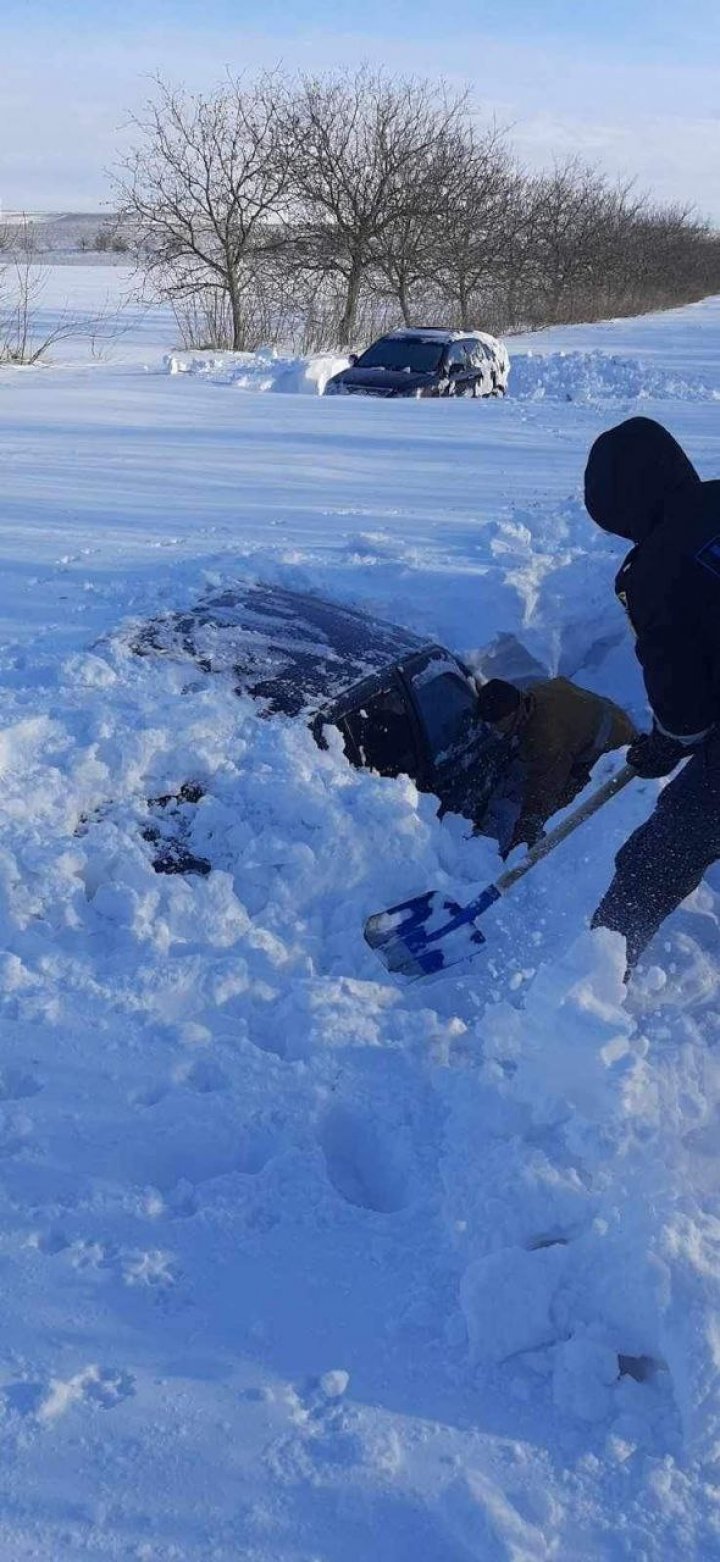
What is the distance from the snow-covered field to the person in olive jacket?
1.92ft

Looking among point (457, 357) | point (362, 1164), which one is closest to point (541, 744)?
point (362, 1164)

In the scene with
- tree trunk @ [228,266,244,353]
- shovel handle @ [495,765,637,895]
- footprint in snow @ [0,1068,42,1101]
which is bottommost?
footprint in snow @ [0,1068,42,1101]

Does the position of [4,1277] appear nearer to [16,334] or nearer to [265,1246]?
[265,1246]

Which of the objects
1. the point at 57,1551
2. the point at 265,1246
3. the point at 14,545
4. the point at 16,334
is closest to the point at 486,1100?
the point at 265,1246

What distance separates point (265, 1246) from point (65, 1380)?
0.44 meters

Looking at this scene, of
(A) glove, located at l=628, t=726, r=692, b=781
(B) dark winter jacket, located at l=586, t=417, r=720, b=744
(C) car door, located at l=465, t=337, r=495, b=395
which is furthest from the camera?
(C) car door, located at l=465, t=337, r=495, b=395

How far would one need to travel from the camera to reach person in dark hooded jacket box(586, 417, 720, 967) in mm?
2963

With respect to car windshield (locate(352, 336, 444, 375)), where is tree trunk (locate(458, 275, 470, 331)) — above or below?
above

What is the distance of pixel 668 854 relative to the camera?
10.5 feet

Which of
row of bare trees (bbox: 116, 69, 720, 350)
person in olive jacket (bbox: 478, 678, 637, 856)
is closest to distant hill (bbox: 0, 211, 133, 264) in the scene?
row of bare trees (bbox: 116, 69, 720, 350)

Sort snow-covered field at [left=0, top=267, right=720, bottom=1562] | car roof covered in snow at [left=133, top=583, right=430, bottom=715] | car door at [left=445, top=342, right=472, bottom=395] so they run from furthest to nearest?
car door at [left=445, top=342, right=472, bottom=395], car roof covered in snow at [left=133, top=583, right=430, bottom=715], snow-covered field at [left=0, top=267, right=720, bottom=1562]

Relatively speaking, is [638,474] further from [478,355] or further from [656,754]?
[478,355]

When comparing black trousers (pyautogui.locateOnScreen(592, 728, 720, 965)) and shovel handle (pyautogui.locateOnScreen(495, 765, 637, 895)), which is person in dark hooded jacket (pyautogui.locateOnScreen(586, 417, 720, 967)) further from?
shovel handle (pyautogui.locateOnScreen(495, 765, 637, 895))

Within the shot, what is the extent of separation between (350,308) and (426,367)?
9299mm
